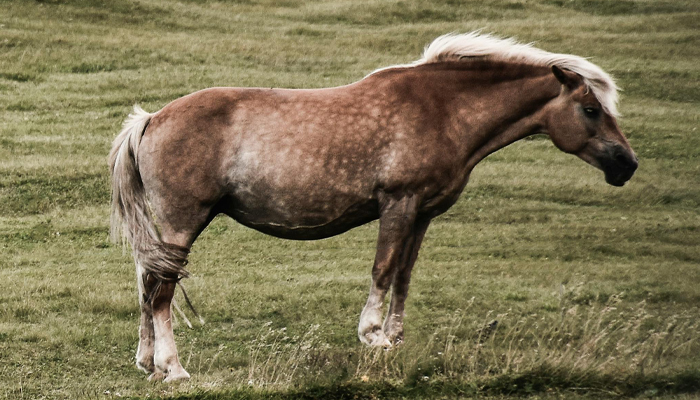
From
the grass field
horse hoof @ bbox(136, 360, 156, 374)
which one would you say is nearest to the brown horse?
horse hoof @ bbox(136, 360, 156, 374)

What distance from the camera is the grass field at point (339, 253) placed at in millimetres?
9055

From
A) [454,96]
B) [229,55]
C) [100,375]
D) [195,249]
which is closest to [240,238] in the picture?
[195,249]

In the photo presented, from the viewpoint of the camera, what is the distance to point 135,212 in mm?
9188

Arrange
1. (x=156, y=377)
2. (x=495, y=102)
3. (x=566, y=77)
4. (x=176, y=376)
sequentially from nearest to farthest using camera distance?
(x=176, y=376)
(x=156, y=377)
(x=566, y=77)
(x=495, y=102)

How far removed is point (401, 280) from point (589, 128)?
269 cm

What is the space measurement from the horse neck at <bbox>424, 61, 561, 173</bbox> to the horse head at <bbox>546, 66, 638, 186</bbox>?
0.16 meters

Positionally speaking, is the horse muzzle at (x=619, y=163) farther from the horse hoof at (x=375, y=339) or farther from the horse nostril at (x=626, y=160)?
the horse hoof at (x=375, y=339)

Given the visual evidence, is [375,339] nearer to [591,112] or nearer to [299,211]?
[299,211]

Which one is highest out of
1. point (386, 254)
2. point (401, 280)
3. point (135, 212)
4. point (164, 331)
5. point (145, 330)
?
point (135, 212)

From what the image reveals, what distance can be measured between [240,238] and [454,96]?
882 cm

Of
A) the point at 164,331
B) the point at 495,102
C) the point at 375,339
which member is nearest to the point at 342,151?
the point at 495,102

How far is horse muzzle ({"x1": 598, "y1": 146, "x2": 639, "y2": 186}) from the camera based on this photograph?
916 cm

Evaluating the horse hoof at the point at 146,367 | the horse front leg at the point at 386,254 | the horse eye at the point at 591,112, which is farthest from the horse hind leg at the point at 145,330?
the horse eye at the point at 591,112

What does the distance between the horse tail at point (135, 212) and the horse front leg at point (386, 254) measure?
2071mm
